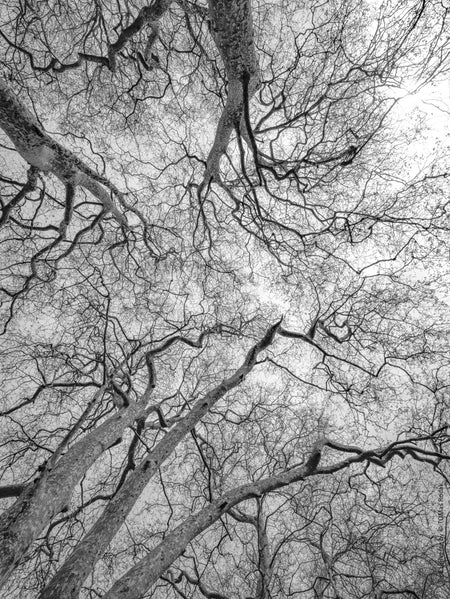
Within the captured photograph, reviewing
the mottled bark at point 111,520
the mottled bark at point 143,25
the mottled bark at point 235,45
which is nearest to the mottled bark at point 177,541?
the mottled bark at point 111,520

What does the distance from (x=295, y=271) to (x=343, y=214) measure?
146 centimetres

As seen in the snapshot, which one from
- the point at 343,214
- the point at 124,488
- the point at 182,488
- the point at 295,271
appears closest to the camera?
the point at 124,488

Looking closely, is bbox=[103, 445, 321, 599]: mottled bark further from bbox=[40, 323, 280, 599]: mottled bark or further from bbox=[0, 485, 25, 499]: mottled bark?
bbox=[0, 485, 25, 499]: mottled bark

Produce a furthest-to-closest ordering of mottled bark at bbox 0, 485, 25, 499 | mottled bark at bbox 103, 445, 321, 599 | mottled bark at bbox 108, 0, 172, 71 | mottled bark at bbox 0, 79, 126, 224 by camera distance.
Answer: mottled bark at bbox 108, 0, 172, 71, mottled bark at bbox 0, 485, 25, 499, mottled bark at bbox 0, 79, 126, 224, mottled bark at bbox 103, 445, 321, 599

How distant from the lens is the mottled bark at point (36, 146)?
3.20 m

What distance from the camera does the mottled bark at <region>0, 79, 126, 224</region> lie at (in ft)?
10.5

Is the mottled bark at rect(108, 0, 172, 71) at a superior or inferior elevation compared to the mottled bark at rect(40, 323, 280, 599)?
superior

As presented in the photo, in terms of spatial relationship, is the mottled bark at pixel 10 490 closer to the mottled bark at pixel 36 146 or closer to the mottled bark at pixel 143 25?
the mottled bark at pixel 36 146

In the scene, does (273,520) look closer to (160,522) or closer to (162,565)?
(160,522)

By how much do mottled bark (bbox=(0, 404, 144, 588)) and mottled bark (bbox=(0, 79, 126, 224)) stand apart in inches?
130

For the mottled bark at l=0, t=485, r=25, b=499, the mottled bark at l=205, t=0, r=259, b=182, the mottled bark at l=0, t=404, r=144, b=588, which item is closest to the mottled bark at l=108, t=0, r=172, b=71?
the mottled bark at l=205, t=0, r=259, b=182

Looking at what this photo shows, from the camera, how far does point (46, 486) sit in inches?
118

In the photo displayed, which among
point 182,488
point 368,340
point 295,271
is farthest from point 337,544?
point 295,271

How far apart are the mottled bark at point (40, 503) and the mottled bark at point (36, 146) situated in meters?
3.30
